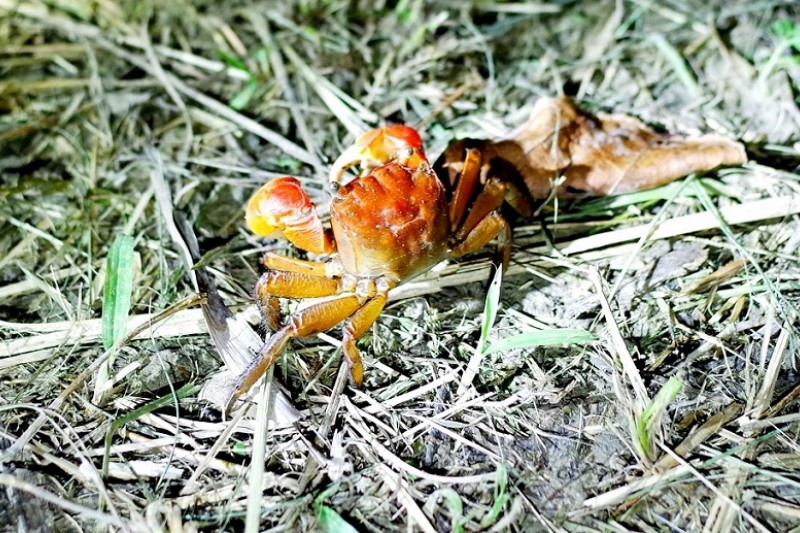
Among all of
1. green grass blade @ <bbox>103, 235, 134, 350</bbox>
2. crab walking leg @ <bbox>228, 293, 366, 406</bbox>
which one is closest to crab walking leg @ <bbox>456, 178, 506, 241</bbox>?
crab walking leg @ <bbox>228, 293, 366, 406</bbox>

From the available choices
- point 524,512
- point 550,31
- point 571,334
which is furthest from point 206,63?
point 524,512

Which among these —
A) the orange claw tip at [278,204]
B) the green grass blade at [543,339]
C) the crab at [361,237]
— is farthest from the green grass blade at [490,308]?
the orange claw tip at [278,204]

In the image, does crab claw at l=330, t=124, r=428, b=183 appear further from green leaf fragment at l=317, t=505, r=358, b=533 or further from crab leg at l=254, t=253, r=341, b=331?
green leaf fragment at l=317, t=505, r=358, b=533

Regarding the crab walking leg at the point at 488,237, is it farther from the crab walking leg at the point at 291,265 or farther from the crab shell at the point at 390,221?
the crab walking leg at the point at 291,265

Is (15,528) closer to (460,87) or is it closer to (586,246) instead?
(586,246)

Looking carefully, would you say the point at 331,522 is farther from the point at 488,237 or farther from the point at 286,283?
the point at 488,237

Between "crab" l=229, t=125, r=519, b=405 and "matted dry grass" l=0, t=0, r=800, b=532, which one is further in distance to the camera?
"crab" l=229, t=125, r=519, b=405

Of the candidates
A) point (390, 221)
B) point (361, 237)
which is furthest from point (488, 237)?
point (361, 237)
